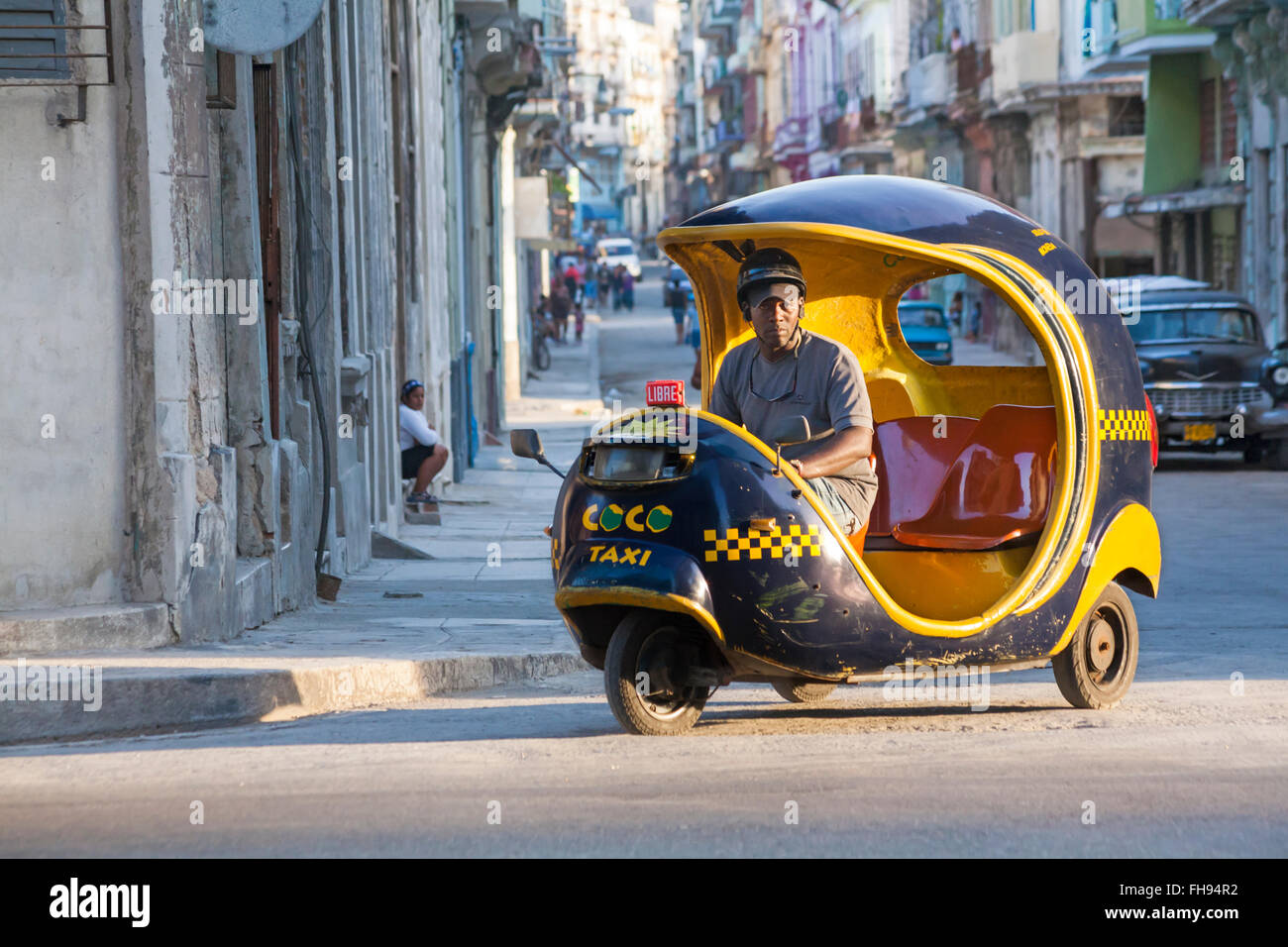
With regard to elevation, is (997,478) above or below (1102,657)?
above

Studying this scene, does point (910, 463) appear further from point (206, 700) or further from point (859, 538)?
point (206, 700)

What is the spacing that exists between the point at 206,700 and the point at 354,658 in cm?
93

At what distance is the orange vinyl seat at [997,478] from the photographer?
331 inches

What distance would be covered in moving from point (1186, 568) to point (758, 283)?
6.90 meters

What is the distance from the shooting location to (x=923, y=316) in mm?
33094

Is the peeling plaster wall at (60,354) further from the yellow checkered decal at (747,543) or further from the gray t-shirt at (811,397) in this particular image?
the yellow checkered decal at (747,543)

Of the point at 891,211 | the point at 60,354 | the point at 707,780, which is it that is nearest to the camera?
the point at 707,780

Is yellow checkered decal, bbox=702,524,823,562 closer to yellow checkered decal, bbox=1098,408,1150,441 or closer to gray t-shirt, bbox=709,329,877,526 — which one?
gray t-shirt, bbox=709,329,877,526

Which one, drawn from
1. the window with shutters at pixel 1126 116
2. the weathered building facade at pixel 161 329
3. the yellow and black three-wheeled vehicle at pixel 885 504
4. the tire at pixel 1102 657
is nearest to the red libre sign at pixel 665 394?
the yellow and black three-wheeled vehicle at pixel 885 504

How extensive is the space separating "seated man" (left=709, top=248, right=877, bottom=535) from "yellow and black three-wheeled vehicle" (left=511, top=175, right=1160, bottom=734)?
202mm

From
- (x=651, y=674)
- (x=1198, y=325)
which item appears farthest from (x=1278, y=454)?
(x=651, y=674)

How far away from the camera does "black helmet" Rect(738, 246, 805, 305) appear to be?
730 cm

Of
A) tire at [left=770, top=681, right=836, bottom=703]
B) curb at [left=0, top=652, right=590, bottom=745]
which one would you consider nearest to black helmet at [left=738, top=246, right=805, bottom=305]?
tire at [left=770, top=681, right=836, bottom=703]
